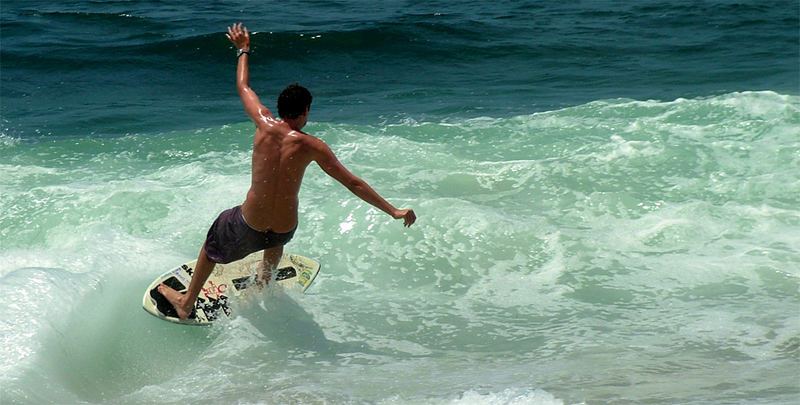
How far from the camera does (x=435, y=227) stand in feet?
25.5

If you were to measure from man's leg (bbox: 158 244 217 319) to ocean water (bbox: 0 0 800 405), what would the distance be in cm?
23

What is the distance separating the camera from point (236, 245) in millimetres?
5434

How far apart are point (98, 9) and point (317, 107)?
9434 mm

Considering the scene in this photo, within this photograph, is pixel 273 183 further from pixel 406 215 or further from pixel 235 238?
pixel 406 215

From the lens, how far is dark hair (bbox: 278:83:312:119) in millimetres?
4965

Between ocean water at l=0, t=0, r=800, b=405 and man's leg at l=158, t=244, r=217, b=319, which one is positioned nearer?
ocean water at l=0, t=0, r=800, b=405

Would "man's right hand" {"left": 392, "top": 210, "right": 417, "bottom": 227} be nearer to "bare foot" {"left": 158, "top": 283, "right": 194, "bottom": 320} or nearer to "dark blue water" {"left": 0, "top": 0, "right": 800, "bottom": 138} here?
"bare foot" {"left": 158, "top": 283, "right": 194, "bottom": 320}

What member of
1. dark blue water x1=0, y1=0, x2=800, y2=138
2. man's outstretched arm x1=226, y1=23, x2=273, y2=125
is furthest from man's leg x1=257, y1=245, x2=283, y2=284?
dark blue water x1=0, y1=0, x2=800, y2=138

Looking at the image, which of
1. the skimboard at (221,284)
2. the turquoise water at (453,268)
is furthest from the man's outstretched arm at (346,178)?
the skimboard at (221,284)

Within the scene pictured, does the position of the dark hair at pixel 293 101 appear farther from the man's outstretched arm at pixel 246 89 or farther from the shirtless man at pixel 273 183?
the man's outstretched arm at pixel 246 89

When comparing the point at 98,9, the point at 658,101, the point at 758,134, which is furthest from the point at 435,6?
the point at 758,134

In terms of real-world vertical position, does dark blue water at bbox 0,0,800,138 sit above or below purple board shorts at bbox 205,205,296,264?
below

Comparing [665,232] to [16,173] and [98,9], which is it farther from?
[98,9]

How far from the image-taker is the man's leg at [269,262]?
5848 millimetres
